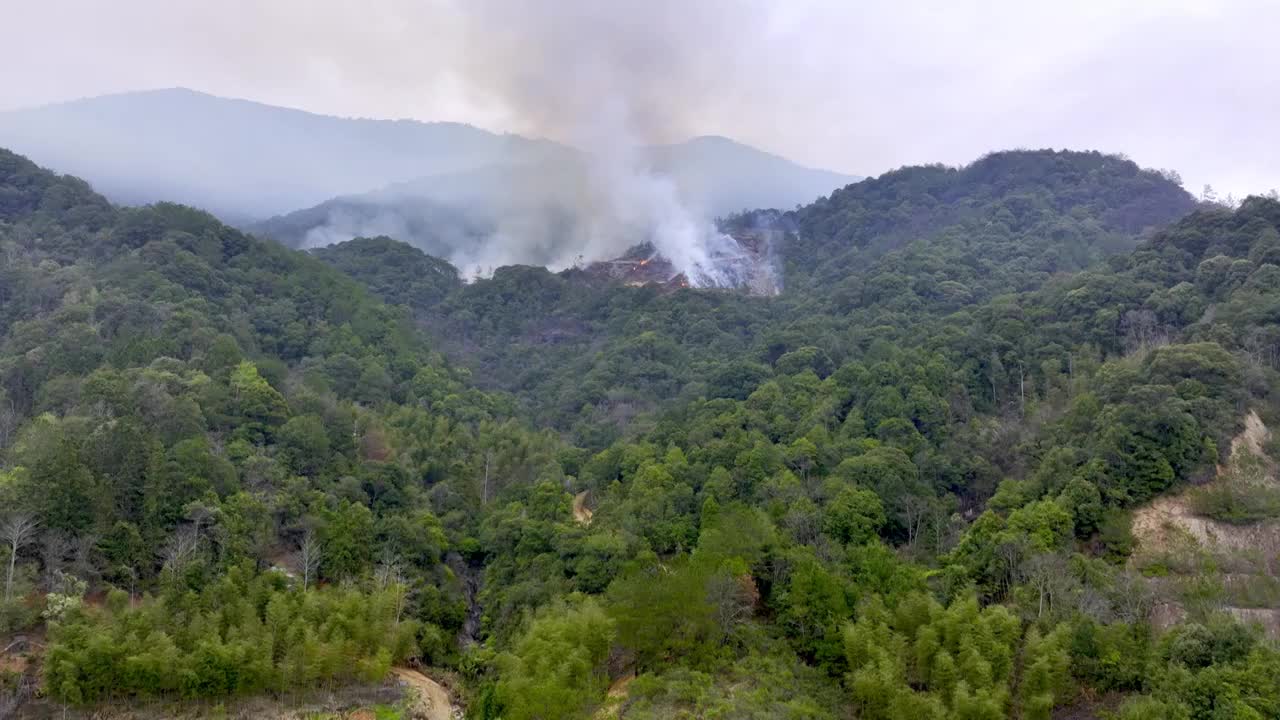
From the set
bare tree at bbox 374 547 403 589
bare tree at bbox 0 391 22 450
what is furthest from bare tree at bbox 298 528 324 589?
bare tree at bbox 0 391 22 450

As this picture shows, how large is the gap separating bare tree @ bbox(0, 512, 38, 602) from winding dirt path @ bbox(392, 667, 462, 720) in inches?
487

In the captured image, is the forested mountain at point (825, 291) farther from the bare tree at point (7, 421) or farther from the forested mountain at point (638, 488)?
the bare tree at point (7, 421)

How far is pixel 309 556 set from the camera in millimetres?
32656

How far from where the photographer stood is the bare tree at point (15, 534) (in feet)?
86.8

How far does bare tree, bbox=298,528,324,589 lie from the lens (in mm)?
32188

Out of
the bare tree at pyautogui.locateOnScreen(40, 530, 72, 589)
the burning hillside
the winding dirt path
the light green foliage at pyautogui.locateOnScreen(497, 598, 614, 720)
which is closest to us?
the light green foliage at pyautogui.locateOnScreen(497, 598, 614, 720)

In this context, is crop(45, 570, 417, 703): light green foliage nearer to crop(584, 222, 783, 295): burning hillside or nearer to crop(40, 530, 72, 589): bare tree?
crop(40, 530, 72, 589): bare tree

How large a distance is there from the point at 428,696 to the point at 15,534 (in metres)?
14.2

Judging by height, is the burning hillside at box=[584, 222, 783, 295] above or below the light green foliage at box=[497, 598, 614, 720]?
above

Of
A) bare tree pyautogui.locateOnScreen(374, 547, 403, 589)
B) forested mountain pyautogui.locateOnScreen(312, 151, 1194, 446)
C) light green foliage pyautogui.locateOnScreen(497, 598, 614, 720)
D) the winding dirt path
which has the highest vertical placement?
forested mountain pyautogui.locateOnScreen(312, 151, 1194, 446)

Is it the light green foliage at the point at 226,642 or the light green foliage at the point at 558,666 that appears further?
the light green foliage at the point at 226,642

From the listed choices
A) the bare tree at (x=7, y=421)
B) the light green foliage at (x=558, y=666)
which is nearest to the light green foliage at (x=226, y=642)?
the light green foliage at (x=558, y=666)

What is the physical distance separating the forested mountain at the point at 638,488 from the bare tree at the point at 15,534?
17.3 inches

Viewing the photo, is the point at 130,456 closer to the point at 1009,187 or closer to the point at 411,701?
the point at 411,701
